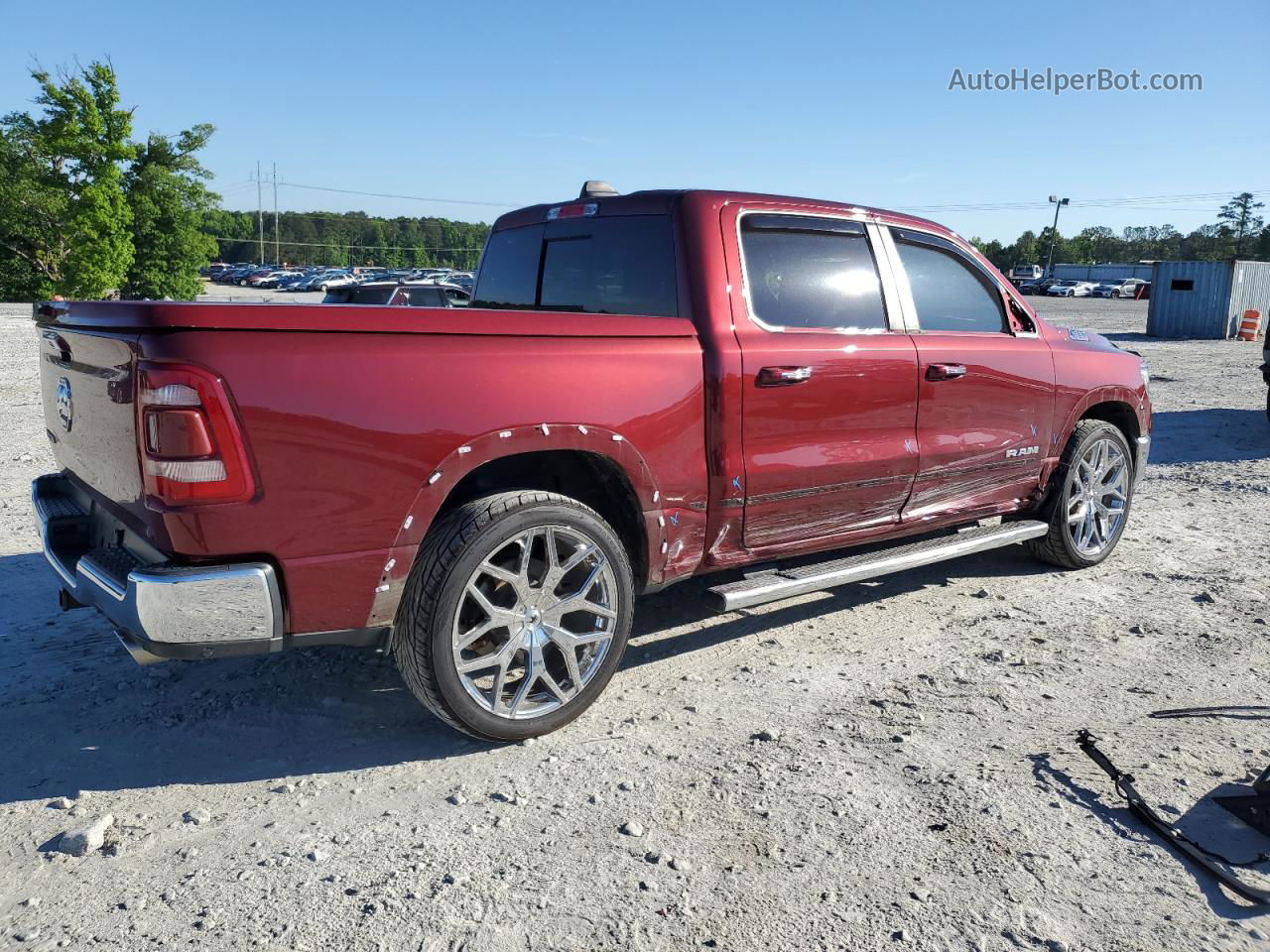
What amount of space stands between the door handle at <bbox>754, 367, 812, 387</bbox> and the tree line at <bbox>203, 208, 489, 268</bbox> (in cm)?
14167

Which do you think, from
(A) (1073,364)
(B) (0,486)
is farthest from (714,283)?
(B) (0,486)

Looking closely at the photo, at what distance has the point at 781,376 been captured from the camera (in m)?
3.88

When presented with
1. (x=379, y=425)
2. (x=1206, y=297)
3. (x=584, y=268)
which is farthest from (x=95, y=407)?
(x=1206, y=297)

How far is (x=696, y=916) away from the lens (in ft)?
8.33

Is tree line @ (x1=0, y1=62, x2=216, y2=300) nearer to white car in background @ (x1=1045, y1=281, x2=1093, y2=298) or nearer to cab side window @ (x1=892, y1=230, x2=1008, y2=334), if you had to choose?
cab side window @ (x1=892, y1=230, x2=1008, y2=334)

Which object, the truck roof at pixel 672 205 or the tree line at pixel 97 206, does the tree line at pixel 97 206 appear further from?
the truck roof at pixel 672 205

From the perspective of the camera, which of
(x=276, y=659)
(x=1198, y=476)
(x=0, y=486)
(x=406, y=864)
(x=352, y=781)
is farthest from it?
(x=1198, y=476)

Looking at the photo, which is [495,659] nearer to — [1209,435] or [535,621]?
[535,621]

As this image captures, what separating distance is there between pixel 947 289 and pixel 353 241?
533 ft

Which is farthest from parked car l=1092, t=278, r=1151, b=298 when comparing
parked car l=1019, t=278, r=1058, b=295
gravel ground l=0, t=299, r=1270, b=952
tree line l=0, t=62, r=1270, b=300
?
gravel ground l=0, t=299, r=1270, b=952

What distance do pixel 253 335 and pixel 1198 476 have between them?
825 centimetres

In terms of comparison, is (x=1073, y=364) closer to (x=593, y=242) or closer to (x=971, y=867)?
(x=593, y=242)

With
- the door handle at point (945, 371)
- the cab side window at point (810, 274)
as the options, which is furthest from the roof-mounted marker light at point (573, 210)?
the door handle at point (945, 371)

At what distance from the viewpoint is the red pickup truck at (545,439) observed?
2.80 metres
